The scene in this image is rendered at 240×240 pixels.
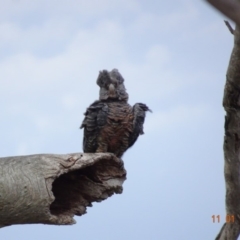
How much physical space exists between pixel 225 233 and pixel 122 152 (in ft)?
3.13

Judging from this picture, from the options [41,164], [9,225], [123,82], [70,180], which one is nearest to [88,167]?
[70,180]

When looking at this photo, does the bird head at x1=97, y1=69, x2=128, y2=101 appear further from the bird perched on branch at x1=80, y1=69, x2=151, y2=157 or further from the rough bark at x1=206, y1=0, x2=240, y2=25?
the rough bark at x1=206, y1=0, x2=240, y2=25

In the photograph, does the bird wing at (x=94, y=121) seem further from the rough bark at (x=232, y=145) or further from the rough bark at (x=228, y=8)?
the rough bark at (x=228, y=8)

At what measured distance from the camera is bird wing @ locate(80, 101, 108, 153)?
3551mm

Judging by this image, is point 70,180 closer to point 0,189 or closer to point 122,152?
point 0,189

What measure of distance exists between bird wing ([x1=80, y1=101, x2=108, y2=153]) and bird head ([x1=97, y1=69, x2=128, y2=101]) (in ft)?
0.36

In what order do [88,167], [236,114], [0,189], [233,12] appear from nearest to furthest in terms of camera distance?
[233,12], [0,189], [88,167], [236,114]

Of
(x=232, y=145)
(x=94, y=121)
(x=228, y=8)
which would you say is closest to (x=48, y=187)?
(x=94, y=121)

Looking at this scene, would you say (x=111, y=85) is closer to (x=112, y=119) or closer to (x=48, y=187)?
(x=112, y=119)

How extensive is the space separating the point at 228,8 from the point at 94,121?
285 centimetres

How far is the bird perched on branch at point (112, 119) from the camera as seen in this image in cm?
357

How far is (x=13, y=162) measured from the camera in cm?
250

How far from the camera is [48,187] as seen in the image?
8.06 feet

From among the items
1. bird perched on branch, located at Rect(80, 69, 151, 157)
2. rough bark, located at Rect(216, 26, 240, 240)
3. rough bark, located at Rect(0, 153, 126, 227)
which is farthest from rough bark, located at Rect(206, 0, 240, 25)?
bird perched on branch, located at Rect(80, 69, 151, 157)
